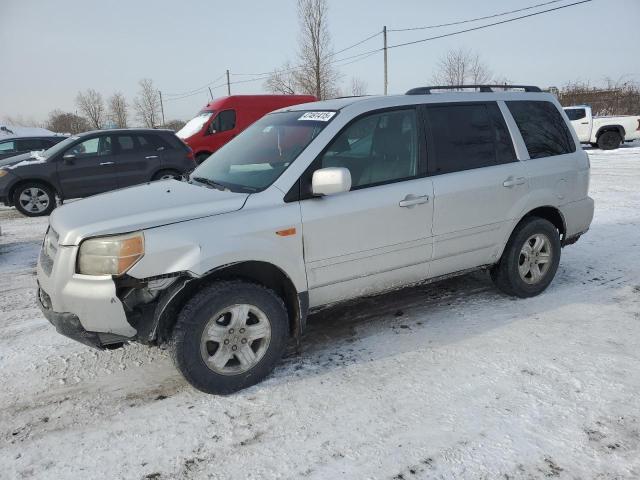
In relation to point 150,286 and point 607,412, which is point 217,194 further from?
point 607,412

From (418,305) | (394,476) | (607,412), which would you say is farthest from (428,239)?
(394,476)

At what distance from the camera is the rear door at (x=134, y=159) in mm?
9922

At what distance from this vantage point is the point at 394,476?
2377mm

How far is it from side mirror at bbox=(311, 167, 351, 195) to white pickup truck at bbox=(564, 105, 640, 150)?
1849 centimetres

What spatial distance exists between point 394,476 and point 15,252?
6446 mm

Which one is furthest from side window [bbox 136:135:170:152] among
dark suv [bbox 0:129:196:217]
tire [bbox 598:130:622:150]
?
tire [bbox 598:130:622:150]

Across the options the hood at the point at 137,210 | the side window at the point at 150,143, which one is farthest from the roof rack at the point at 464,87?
the side window at the point at 150,143

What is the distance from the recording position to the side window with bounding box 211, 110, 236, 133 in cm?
1434

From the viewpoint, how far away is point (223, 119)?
14469 mm

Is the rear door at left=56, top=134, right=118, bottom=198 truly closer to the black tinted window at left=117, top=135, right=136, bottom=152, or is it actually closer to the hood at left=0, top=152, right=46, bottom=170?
the black tinted window at left=117, top=135, right=136, bottom=152

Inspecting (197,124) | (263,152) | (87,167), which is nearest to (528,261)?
(263,152)

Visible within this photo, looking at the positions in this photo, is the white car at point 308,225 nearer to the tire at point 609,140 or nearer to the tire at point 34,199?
the tire at point 34,199

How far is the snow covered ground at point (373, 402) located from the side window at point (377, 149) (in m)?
1.26

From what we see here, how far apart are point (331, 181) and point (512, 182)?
1847mm
